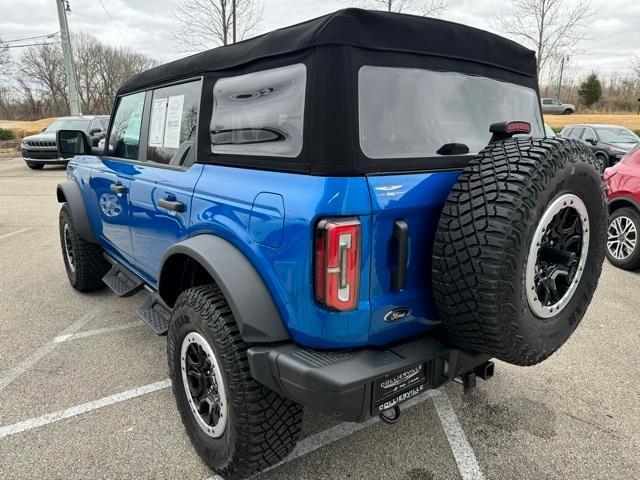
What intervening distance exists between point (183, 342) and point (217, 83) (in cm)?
133

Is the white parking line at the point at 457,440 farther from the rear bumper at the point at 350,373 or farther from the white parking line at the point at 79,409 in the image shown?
the white parking line at the point at 79,409

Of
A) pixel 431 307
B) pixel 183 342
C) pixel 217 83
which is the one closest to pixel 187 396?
pixel 183 342

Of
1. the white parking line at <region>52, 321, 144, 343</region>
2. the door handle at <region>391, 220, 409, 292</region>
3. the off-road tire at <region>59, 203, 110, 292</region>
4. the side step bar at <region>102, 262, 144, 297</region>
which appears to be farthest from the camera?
the off-road tire at <region>59, 203, 110, 292</region>

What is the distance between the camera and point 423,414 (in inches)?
105

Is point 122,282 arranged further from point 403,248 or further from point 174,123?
point 403,248

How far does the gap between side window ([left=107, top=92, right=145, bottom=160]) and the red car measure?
532 cm

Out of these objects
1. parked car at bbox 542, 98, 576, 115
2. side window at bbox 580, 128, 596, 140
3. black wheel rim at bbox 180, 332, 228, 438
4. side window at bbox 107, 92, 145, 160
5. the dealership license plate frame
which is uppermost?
parked car at bbox 542, 98, 576, 115

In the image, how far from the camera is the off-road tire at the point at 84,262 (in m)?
4.18

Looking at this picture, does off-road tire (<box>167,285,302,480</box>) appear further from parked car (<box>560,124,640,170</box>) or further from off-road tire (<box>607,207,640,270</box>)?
parked car (<box>560,124,640,170</box>)

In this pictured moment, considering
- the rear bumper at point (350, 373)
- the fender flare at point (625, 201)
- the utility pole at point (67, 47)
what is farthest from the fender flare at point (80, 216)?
the utility pole at point (67, 47)

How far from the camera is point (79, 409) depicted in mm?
2676

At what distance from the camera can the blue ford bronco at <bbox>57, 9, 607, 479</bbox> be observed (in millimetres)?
1684

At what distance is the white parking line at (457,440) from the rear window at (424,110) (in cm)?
152

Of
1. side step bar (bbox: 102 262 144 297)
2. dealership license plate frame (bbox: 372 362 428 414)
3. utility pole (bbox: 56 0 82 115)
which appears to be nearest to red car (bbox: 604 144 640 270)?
dealership license plate frame (bbox: 372 362 428 414)
